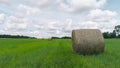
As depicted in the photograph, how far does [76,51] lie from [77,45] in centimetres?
41

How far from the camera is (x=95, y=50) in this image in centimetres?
1455

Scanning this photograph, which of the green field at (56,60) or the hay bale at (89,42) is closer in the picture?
the green field at (56,60)

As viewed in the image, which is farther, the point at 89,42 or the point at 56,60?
the point at 89,42

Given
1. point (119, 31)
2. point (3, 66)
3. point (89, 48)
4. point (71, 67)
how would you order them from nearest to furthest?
point (71, 67) → point (3, 66) → point (89, 48) → point (119, 31)

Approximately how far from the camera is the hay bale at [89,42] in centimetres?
1450

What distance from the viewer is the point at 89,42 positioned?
47.9 ft

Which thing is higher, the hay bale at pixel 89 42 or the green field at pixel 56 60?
the hay bale at pixel 89 42

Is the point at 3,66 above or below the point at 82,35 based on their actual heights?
below

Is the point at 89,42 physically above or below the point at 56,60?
above

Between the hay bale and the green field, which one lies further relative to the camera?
the hay bale

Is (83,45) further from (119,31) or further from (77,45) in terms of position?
(119,31)

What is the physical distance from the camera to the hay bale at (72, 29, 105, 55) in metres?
14.5

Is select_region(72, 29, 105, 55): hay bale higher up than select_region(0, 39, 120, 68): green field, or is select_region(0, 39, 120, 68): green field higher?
select_region(72, 29, 105, 55): hay bale

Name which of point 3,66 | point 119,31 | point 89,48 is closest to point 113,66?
point 3,66
